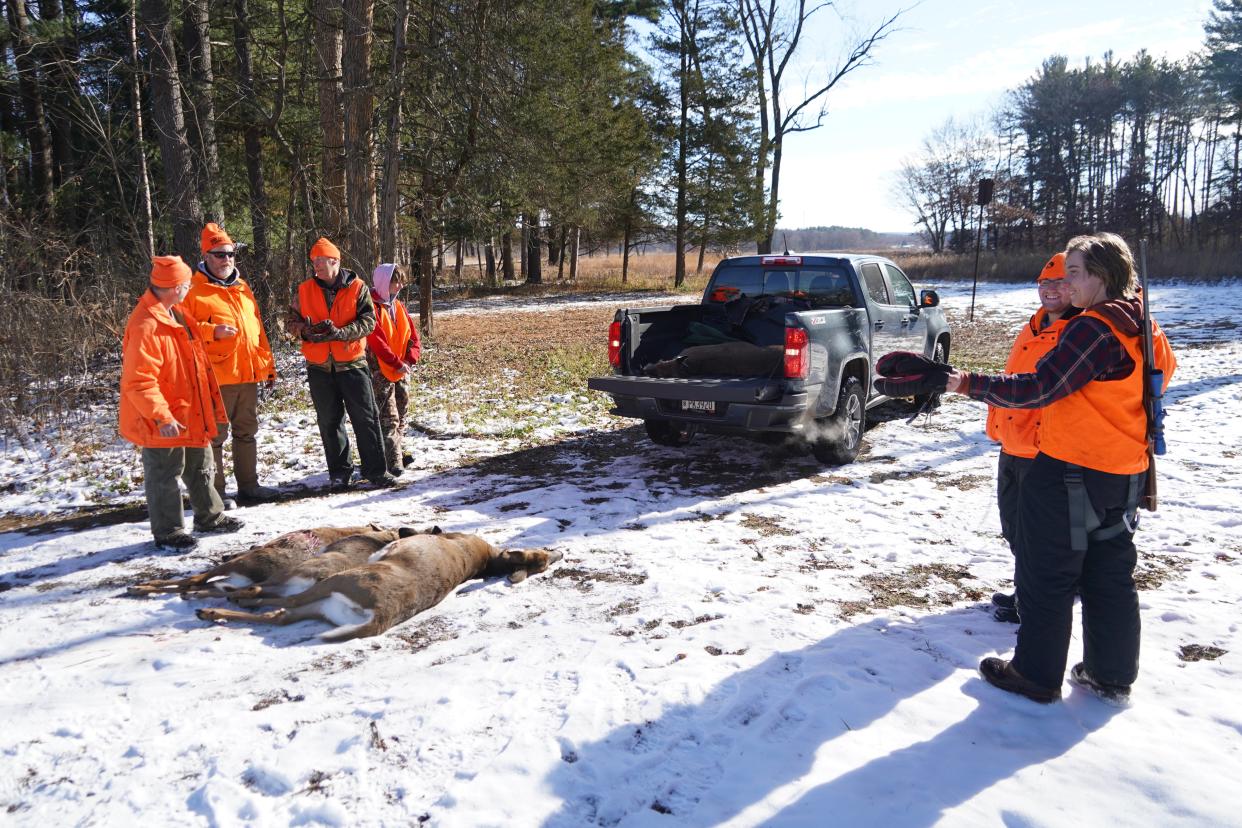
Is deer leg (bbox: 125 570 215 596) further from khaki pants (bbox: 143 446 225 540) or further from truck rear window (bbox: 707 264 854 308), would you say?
truck rear window (bbox: 707 264 854 308)

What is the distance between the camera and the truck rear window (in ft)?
24.7

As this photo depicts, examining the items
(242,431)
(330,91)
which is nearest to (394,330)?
(242,431)

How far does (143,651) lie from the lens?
3.62 metres

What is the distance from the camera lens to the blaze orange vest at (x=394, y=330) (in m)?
6.74

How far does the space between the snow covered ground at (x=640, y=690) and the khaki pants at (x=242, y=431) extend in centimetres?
50

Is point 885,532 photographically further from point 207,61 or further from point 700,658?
point 207,61

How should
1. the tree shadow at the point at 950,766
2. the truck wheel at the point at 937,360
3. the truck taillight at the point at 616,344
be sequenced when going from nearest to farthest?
the tree shadow at the point at 950,766 → the truck taillight at the point at 616,344 → the truck wheel at the point at 937,360

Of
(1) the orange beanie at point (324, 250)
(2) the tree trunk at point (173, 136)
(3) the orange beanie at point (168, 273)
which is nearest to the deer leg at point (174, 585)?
(3) the orange beanie at point (168, 273)

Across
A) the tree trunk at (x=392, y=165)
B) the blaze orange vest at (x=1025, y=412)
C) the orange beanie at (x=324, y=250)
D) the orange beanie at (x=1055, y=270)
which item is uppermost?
the tree trunk at (x=392, y=165)

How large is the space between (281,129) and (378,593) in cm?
1313

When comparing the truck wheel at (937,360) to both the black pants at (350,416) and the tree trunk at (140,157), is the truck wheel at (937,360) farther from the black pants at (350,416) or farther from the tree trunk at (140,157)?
the tree trunk at (140,157)

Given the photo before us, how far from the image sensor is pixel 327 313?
620 centimetres

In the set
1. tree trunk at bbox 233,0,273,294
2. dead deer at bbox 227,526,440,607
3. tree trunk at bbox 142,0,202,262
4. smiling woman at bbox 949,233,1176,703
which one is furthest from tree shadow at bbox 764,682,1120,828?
tree trunk at bbox 142,0,202,262

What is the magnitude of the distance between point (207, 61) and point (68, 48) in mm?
3134
